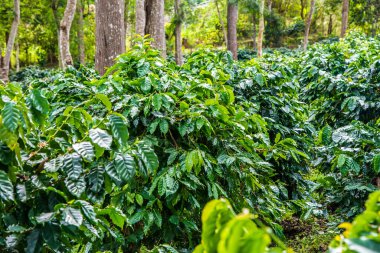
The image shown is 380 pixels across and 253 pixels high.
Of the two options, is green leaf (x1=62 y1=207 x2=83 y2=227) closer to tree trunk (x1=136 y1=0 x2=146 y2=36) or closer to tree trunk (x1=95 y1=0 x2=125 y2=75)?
tree trunk (x1=95 y1=0 x2=125 y2=75)

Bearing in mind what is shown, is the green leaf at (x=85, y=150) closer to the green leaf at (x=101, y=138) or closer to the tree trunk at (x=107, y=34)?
the green leaf at (x=101, y=138)

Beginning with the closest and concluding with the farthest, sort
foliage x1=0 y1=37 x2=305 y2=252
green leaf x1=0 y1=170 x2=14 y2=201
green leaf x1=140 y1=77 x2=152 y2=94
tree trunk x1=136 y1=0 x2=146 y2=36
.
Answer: green leaf x1=0 y1=170 x2=14 y2=201, foliage x1=0 y1=37 x2=305 y2=252, green leaf x1=140 y1=77 x2=152 y2=94, tree trunk x1=136 y1=0 x2=146 y2=36

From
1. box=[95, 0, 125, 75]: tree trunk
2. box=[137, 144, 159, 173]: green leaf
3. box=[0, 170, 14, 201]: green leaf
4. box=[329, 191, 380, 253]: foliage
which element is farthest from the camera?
box=[95, 0, 125, 75]: tree trunk

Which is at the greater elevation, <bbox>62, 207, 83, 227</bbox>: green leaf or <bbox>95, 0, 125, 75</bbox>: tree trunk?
Result: <bbox>95, 0, 125, 75</bbox>: tree trunk

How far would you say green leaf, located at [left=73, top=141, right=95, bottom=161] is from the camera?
4.77ft

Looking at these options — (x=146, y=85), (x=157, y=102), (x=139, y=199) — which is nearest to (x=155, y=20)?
(x=146, y=85)

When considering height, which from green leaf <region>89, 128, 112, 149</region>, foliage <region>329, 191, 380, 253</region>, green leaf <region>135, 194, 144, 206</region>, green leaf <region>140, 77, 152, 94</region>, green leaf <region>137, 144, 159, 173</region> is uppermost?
green leaf <region>140, 77, 152, 94</region>

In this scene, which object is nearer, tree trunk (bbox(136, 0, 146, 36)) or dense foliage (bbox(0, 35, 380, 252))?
dense foliage (bbox(0, 35, 380, 252))

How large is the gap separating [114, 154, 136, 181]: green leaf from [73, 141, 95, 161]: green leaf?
0.11 metres

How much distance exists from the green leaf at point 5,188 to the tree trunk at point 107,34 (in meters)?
4.79

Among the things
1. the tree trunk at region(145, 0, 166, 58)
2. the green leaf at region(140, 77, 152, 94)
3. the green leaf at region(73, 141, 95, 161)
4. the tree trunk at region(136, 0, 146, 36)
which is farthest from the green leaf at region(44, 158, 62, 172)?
Result: the tree trunk at region(145, 0, 166, 58)

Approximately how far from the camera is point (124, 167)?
5.04 feet

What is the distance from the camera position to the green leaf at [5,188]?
4.23 ft

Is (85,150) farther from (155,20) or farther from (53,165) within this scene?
(155,20)
